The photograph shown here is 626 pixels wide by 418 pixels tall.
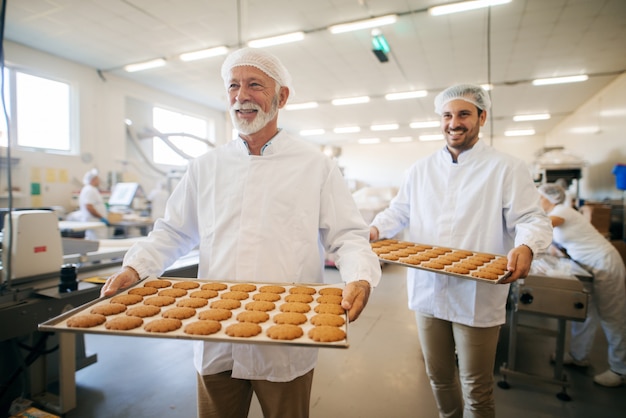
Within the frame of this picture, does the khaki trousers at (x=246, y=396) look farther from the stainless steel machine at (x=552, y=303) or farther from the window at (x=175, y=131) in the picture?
the window at (x=175, y=131)

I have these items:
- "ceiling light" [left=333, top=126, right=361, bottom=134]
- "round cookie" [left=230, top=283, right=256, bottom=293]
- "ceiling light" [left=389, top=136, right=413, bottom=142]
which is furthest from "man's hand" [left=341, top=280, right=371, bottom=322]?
"ceiling light" [left=389, top=136, right=413, bottom=142]

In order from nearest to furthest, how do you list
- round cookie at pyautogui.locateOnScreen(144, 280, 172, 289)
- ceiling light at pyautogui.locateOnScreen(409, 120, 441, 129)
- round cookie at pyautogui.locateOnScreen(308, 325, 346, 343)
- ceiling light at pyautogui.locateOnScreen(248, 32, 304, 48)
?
round cookie at pyautogui.locateOnScreen(308, 325, 346, 343), round cookie at pyautogui.locateOnScreen(144, 280, 172, 289), ceiling light at pyautogui.locateOnScreen(248, 32, 304, 48), ceiling light at pyautogui.locateOnScreen(409, 120, 441, 129)

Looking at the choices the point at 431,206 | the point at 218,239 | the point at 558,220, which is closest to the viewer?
the point at 218,239

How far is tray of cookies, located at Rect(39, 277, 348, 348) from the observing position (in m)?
0.93

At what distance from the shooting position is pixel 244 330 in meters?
0.97

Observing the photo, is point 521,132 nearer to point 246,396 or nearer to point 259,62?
point 259,62

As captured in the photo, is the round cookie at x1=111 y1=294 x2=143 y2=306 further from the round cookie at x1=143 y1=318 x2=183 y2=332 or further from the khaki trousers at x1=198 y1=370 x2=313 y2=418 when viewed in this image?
the khaki trousers at x1=198 y1=370 x2=313 y2=418

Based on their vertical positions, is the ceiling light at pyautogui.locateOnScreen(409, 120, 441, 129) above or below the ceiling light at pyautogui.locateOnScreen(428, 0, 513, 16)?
above

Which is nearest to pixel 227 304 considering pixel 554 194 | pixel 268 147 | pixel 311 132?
pixel 268 147

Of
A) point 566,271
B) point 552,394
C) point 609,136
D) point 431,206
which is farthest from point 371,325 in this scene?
point 609,136

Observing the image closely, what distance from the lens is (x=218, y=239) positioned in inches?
48.3

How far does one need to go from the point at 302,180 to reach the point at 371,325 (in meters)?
2.70

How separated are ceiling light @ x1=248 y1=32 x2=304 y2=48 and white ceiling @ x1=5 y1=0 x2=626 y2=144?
124 mm

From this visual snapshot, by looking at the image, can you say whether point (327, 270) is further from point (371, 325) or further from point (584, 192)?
point (584, 192)
